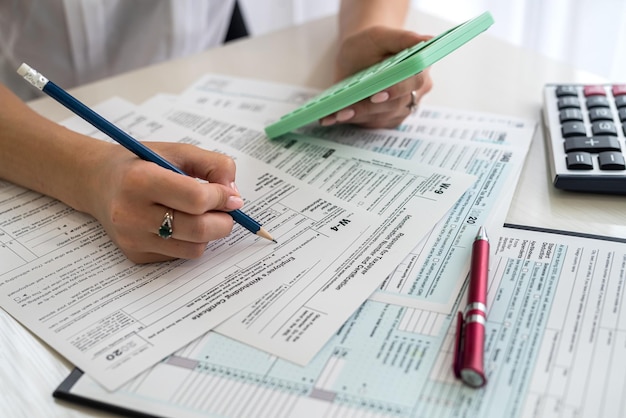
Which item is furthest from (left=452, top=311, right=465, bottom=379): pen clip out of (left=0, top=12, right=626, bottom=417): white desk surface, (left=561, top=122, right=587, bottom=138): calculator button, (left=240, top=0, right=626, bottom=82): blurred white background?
(left=240, top=0, right=626, bottom=82): blurred white background

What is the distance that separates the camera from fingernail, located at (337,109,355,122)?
71cm

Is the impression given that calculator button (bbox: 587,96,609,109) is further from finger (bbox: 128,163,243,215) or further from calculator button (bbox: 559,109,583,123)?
finger (bbox: 128,163,243,215)

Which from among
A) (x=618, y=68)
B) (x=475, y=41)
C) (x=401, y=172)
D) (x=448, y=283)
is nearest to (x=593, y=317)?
(x=448, y=283)

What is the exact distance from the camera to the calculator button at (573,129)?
644mm

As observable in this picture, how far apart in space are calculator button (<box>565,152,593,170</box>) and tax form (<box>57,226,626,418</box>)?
0.45 ft

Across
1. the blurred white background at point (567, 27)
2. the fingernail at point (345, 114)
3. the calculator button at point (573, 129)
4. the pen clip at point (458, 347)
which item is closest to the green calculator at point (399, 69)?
the fingernail at point (345, 114)

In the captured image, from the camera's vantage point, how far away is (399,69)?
59 cm

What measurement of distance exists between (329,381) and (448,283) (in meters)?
0.13

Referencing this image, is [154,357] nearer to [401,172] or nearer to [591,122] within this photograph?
[401,172]

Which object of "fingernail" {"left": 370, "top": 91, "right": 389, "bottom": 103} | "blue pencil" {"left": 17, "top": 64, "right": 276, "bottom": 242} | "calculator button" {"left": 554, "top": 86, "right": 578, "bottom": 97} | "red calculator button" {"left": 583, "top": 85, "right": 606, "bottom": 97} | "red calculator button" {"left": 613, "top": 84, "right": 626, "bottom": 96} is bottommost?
"calculator button" {"left": 554, "top": 86, "right": 578, "bottom": 97}

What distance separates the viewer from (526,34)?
1420 mm

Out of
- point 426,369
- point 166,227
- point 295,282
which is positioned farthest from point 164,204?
point 426,369

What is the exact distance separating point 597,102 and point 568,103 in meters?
0.03

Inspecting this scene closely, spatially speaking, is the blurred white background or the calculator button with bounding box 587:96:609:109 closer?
the calculator button with bounding box 587:96:609:109
